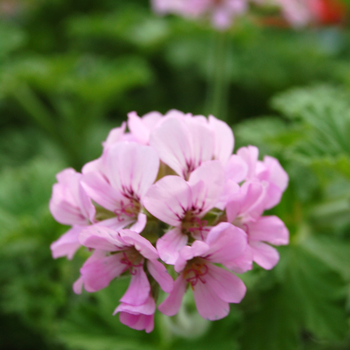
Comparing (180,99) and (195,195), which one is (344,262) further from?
(180,99)

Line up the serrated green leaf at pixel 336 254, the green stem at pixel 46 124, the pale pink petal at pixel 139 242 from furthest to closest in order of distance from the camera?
the green stem at pixel 46 124
the serrated green leaf at pixel 336 254
the pale pink petal at pixel 139 242

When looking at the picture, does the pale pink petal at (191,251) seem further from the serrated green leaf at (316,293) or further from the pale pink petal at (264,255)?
the serrated green leaf at (316,293)

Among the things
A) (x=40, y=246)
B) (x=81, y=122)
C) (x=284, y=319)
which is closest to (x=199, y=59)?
(x=81, y=122)

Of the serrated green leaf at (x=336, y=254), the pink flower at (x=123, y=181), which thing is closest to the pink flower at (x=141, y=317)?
the pink flower at (x=123, y=181)

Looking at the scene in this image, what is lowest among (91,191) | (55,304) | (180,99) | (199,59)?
A: (55,304)

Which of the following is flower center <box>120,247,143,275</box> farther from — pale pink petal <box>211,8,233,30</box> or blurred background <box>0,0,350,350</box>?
pale pink petal <box>211,8,233,30</box>

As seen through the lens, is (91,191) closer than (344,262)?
Yes

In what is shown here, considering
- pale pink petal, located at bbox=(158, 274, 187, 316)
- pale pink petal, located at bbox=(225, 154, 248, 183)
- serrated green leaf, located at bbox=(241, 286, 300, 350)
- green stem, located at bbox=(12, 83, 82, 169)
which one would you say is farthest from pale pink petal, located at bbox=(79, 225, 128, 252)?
green stem, located at bbox=(12, 83, 82, 169)

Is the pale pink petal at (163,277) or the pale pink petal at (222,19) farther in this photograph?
the pale pink petal at (222,19)
